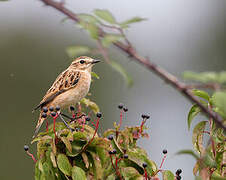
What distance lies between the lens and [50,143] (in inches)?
106

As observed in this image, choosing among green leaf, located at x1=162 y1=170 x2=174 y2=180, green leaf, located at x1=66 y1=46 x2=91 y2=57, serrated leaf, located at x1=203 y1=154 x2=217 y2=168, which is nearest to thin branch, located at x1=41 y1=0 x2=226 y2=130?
green leaf, located at x1=66 y1=46 x2=91 y2=57

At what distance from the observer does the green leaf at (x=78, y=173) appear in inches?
101

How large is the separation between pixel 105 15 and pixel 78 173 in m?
1.11

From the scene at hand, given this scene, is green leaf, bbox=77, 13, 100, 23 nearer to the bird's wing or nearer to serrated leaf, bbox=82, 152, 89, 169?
serrated leaf, bbox=82, 152, 89, 169

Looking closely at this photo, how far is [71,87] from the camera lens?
18.1 ft

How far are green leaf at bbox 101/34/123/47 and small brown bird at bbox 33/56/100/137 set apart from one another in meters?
3.43

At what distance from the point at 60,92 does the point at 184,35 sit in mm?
20295

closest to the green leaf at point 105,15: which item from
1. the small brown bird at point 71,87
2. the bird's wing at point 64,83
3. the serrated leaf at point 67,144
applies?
the serrated leaf at point 67,144

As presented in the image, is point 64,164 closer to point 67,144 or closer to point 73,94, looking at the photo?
point 67,144

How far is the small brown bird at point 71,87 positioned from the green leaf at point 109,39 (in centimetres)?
343

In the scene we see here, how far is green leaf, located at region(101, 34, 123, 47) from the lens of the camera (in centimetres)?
158

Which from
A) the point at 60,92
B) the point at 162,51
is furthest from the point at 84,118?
the point at 162,51

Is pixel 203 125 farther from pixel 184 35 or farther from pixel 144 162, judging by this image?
pixel 184 35

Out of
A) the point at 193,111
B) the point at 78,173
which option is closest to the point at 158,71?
the point at 193,111
